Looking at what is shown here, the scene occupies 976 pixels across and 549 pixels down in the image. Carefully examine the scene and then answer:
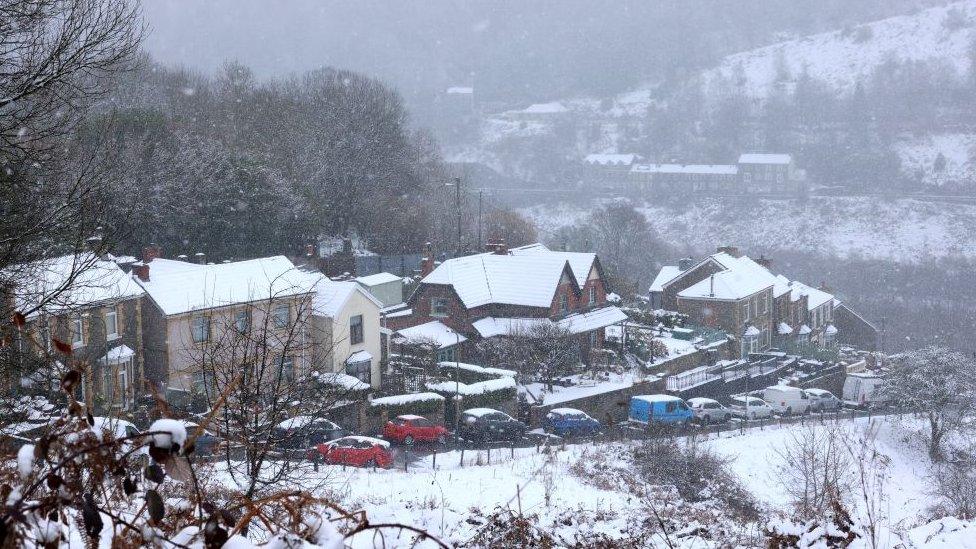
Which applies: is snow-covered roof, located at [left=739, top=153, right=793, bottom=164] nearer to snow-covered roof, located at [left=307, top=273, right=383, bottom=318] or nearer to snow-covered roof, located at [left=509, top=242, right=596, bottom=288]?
snow-covered roof, located at [left=509, top=242, right=596, bottom=288]

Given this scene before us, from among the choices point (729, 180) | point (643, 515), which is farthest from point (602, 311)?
point (729, 180)

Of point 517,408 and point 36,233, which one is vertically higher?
point 36,233

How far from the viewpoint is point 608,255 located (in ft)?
163

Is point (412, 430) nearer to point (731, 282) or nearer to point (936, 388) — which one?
point (936, 388)

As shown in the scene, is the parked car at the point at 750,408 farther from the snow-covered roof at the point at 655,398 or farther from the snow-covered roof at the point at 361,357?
the snow-covered roof at the point at 361,357

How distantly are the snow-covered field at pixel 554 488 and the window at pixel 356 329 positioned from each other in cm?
507

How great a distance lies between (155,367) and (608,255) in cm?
3527

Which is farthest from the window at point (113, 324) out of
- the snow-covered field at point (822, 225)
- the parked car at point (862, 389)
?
the snow-covered field at point (822, 225)

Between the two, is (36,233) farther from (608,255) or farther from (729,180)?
(729,180)

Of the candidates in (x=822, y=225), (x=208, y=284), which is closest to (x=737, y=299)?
(x=208, y=284)

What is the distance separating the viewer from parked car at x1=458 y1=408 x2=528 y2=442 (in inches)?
723

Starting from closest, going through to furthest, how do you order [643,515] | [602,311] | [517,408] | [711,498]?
1. [643,515]
2. [711,498]
3. [517,408]
4. [602,311]

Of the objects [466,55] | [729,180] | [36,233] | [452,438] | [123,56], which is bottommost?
[452,438]

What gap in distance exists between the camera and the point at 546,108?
11188cm
